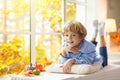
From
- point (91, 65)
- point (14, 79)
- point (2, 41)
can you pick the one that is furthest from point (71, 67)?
point (2, 41)

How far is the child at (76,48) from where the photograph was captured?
75.2 inches

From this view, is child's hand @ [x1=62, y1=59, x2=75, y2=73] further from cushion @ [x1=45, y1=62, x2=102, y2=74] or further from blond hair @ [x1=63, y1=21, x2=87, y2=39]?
blond hair @ [x1=63, y1=21, x2=87, y2=39]

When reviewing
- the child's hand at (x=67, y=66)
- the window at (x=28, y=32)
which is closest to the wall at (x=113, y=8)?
the window at (x=28, y=32)

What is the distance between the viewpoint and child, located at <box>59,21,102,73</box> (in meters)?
1.91

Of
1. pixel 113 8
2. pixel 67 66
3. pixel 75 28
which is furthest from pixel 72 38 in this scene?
pixel 113 8

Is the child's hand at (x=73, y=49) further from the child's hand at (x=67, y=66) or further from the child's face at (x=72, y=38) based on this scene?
the child's hand at (x=67, y=66)

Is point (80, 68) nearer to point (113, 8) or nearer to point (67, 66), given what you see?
point (67, 66)

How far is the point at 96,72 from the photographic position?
6.16 ft

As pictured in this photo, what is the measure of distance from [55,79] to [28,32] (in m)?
0.91

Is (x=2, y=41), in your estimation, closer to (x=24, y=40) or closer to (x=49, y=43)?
(x=24, y=40)

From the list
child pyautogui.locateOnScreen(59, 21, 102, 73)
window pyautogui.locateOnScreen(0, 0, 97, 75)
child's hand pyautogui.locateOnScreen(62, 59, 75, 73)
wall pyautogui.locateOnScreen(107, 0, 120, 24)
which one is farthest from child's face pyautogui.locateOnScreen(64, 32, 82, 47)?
wall pyautogui.locateOnScreen(107, 0, 120, 24)

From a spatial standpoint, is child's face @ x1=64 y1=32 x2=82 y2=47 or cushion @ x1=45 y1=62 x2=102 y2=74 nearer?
cushion @ x1=45 y1=62 x2=102 y2=74

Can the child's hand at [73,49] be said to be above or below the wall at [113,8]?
below

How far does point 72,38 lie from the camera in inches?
76.3
